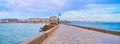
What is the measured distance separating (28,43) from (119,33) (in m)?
17.8

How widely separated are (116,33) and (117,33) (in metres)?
→ 0.32

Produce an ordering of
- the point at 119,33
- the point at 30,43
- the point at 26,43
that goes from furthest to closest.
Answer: the point at 119,33
the point at 30,43
the point at 26,43

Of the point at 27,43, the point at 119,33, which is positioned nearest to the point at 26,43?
the point at 27,43

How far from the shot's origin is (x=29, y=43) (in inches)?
417

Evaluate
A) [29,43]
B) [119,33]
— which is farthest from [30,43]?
[119,33]

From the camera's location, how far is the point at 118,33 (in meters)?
26.3

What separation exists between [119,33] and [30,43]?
57.1 feet

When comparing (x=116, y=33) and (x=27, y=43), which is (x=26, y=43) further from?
(x=116, y=33)

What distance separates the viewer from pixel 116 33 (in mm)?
26969

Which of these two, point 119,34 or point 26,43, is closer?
→ point 26,43

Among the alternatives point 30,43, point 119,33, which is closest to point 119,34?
point 119,33

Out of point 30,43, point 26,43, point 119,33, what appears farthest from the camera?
point 119,33

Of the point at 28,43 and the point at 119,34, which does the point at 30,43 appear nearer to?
the point at 28,43

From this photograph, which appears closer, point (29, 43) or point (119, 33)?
→ point (29, 43)
